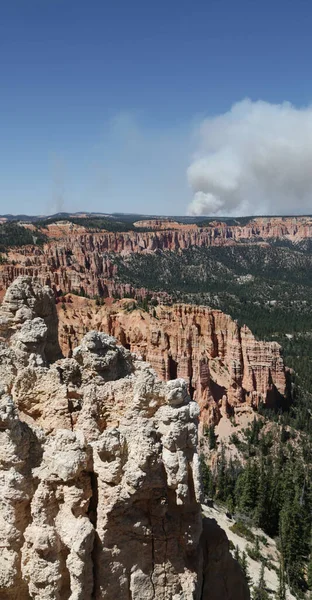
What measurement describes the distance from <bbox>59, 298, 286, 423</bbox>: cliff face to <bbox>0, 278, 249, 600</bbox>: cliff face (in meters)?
31.4

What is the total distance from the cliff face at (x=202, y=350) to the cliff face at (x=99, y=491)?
31350 mm

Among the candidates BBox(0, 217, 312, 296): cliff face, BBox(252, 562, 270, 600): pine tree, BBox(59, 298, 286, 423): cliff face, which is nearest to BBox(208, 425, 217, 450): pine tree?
BBox(59, 298, 286, 423): cliff face

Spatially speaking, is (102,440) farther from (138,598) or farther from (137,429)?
(138,598)

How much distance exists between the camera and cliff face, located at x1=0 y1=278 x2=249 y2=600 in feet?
22.4

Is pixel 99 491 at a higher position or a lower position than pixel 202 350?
higher

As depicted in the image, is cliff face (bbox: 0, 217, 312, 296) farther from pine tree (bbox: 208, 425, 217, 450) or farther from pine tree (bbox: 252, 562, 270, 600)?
pine tree (bbox: 252, 562, 270, 600)

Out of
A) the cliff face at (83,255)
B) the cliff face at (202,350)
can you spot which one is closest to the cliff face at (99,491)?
the cliff face at (202,350)

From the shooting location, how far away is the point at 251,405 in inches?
1811

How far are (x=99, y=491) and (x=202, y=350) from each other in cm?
3836

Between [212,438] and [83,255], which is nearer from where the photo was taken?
[212,438]

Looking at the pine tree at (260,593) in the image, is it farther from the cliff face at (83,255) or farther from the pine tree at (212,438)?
the cliff face at (83,255)

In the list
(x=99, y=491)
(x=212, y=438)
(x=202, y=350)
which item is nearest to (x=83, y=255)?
(x=202, y=350)

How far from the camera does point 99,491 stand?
284 inches

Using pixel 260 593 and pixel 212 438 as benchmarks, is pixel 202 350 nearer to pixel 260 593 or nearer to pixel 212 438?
pixel 212 438
